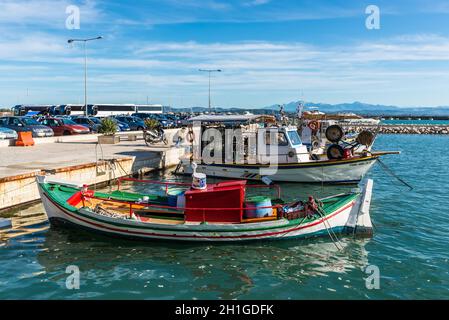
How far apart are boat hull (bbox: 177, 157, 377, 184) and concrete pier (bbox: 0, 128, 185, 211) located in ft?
20.0

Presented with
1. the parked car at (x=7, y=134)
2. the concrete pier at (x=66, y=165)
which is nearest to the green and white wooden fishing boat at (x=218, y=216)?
the concrete pier at (x=66, y=165)

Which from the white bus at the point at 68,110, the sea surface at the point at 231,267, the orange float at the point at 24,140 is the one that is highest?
the white bus at the point at 68,110

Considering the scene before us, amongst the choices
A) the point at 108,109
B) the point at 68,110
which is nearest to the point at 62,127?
the point at 68,110

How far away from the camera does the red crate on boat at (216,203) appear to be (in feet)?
40.9

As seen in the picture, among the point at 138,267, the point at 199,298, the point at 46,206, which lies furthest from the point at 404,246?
the point at 46,206

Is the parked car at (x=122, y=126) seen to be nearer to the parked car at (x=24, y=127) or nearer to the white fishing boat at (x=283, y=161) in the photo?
the parked car at (x=24, y=127)

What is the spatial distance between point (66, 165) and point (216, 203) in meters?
10.3

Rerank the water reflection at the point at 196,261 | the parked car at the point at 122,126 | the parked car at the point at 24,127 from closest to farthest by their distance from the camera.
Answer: the water reflection at the point at 196,261 < the parked car at the point at 24,127 < the parked car at the point at 122,126

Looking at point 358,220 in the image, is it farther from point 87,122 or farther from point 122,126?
point 122,126

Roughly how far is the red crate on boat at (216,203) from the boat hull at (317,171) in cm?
988

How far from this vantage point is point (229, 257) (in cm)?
1155
